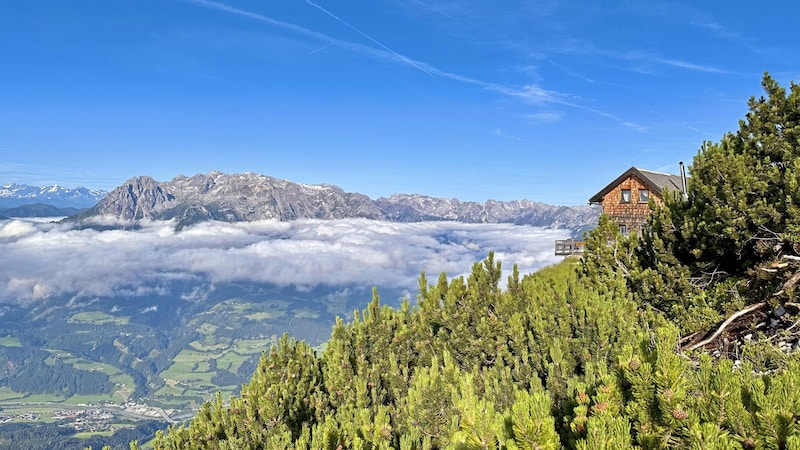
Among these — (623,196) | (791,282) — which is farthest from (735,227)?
Answer: (623,196)

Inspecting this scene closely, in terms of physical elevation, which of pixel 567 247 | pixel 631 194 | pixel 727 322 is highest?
A: pixel 631 194

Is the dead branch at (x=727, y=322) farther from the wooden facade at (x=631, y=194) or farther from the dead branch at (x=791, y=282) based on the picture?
the wooden facade at (x=631, y=194)

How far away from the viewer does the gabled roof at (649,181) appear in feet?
156

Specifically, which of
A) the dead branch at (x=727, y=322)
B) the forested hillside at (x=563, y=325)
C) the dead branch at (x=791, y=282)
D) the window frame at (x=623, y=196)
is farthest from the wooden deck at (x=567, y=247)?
the dead branch at (x=791, y=282)

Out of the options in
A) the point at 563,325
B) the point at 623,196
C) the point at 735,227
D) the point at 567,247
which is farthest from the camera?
the point at 623,196

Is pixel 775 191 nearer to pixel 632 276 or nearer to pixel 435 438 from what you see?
pixel 632 276

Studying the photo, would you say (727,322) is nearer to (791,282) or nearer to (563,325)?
(791,282)

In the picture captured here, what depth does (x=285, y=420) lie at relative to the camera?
11312 millimetres

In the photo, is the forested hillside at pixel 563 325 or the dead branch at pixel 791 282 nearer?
the forested hillside at pixel 563 325

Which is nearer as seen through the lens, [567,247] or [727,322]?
[727,322]

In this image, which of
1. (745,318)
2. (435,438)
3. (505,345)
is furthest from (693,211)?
(435,438)

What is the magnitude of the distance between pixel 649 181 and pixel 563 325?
42.5 meters

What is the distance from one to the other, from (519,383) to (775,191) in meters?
8.99

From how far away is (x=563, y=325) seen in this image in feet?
36.4
